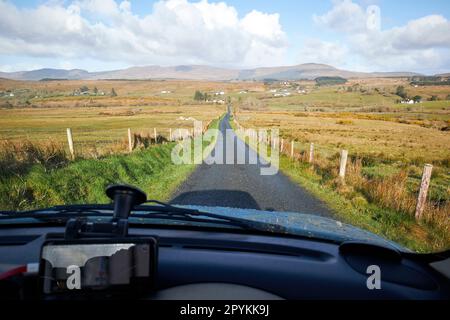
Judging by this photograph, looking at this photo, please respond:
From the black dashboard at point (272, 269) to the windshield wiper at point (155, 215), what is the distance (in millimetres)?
219

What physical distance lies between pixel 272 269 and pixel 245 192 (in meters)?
8.12

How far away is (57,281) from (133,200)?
1.82ft

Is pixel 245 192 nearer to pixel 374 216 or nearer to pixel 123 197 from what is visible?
pixel 374 216

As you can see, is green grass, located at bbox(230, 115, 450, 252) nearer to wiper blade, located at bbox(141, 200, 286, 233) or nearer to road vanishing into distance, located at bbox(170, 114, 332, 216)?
road vanishing into distance, located at bbox(170, 114, 332, 216)

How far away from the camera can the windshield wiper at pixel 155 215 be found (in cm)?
244

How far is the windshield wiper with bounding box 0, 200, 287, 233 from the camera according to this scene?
244cm

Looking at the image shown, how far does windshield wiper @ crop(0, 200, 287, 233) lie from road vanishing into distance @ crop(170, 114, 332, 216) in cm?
538

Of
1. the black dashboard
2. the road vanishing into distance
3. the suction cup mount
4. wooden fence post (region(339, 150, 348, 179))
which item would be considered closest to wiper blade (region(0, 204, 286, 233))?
the black dashboard

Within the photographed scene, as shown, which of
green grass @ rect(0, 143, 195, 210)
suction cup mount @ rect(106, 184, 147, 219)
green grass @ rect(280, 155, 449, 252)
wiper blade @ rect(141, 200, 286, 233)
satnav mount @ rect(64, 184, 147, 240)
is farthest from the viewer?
green grass @ rect(0, 143, 195, 210)

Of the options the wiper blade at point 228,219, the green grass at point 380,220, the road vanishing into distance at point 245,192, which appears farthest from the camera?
the road vanishing into distance at point 245,192

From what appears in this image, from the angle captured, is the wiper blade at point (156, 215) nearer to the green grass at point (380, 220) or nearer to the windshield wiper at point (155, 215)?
the windshield wiper at point (155, 215)

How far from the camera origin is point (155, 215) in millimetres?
2643

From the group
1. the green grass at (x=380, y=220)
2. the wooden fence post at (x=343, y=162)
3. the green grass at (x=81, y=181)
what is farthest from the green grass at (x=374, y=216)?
the green grass at (x=81, y=181)
